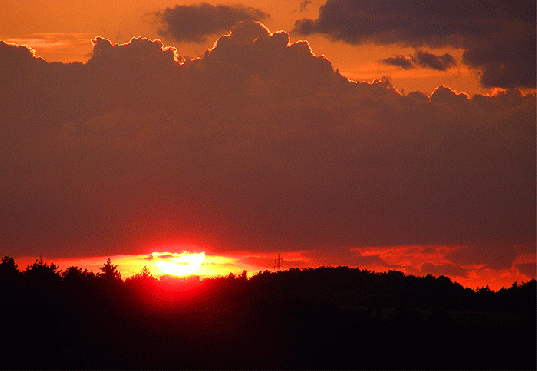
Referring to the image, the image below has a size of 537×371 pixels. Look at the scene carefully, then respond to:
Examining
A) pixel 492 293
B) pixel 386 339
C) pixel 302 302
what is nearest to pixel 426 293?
pixel 492 293

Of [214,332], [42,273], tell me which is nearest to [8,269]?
[42,273]

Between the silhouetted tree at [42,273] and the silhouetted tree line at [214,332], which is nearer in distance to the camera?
the silhouetted tree line at [214,332]

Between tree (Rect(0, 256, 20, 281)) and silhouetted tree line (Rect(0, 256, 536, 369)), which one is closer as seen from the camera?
silhouetted tree line (Rect(0, 256, 536, 369))

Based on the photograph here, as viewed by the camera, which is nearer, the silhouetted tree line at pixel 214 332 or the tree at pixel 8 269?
the silhouetted tree line at pixel 214 332

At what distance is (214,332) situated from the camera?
199 feet

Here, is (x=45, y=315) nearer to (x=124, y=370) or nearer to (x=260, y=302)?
(x=124, y=370)

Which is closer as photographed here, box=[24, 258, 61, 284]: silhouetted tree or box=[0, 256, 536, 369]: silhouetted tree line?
box=[0, 256, 536, 369]: silhouetted tree line

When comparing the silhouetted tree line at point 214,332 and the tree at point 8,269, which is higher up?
the tree at point 8,269

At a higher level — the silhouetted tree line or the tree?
the tree

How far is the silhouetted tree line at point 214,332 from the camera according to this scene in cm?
5331

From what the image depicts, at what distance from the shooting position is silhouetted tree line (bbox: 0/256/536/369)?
53.3 m

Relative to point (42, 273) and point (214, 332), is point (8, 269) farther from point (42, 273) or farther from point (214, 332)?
point (214, 332)

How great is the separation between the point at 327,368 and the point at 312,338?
5389 millimetres

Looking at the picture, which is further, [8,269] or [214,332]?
[8,269]
